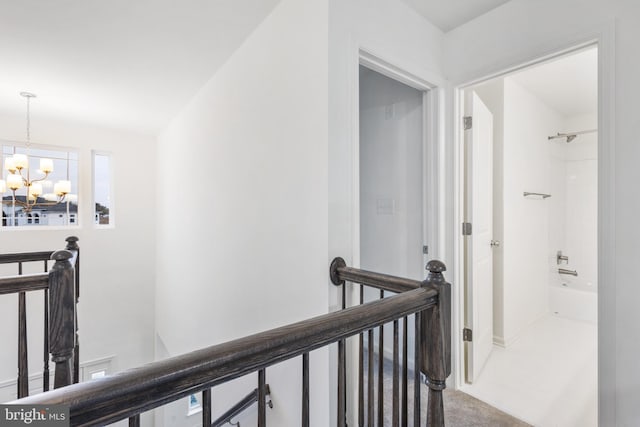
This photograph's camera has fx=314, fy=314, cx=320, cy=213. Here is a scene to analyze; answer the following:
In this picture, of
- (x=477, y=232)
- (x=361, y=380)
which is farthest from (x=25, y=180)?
(x=477, y=232)

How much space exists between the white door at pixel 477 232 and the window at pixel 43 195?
449cm

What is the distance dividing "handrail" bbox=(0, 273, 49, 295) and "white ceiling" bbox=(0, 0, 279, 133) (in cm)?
160

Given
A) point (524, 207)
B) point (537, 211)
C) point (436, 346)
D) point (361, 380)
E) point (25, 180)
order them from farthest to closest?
1. point (537, 211)
2. point (25, 180)
3. point (524, 207)
4. point (361, 380)
5. point (436, 346)

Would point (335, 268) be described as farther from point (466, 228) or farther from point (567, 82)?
point (567, 82)

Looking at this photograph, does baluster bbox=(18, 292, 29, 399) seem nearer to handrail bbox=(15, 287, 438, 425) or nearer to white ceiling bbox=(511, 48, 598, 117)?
handrail bbox=(15, 287, 438, 425)

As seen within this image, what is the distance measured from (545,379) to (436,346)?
6.71ft

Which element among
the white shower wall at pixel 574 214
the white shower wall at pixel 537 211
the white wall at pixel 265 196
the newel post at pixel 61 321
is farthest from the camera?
the white shower wall at pixel 574 214

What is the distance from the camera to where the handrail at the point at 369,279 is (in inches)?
48.8

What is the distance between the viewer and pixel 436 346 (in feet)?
3.08

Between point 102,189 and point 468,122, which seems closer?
point 468,122

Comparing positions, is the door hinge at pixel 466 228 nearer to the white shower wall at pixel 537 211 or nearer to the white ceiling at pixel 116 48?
the white shower wall at pixel 537 211

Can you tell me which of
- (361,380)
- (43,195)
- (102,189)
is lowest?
(361,380)

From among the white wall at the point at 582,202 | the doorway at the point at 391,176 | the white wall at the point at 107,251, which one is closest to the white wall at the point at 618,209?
the doorway at the point at 391,176

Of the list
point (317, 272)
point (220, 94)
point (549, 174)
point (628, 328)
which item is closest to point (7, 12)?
point (220, 94)
